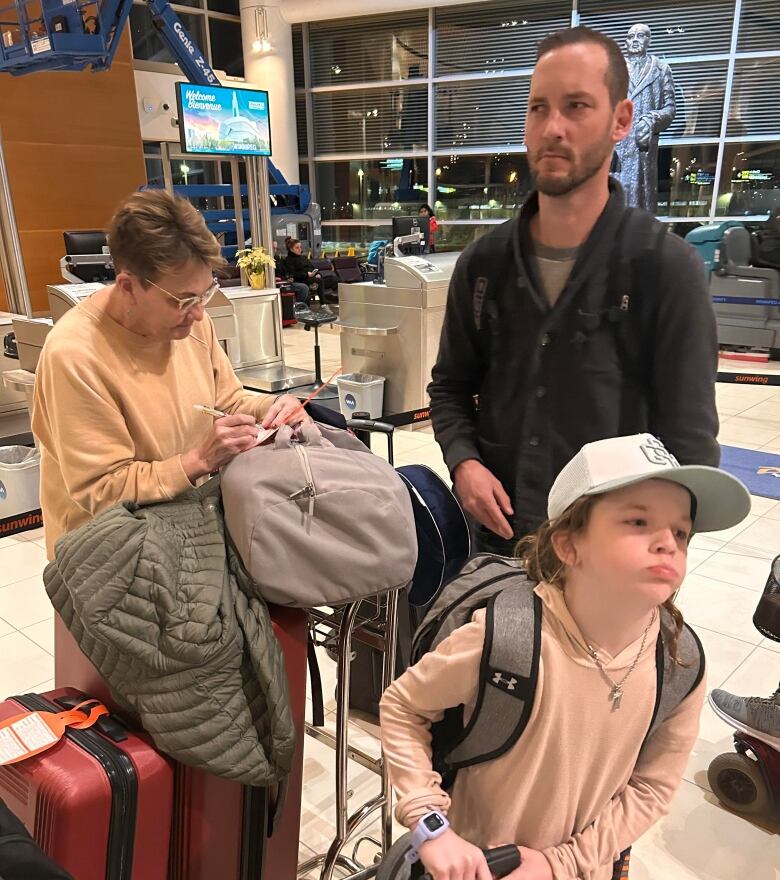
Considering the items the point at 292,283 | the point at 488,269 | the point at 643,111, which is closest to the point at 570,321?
the point at 488,269

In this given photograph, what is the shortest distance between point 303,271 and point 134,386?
34.7ft

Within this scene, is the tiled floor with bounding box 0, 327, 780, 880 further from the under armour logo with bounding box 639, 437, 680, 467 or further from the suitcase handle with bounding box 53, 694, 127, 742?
the under armour logo with bounding box 639, 437, 680, 467

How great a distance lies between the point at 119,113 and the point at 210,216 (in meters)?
2.15

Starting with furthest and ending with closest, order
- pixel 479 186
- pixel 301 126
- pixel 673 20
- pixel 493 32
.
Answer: pixel 301 126
pixel 479 186
pixel 493 32
pixel 673 20

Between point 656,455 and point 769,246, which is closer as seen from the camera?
point 656,455

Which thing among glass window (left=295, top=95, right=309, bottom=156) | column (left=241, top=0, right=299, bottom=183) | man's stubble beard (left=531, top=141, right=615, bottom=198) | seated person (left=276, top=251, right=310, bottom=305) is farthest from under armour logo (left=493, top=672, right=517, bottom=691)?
glass window (left=295, top=95, right=309, bottom=156)

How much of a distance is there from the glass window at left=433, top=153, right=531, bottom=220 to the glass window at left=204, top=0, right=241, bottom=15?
16.7 feet

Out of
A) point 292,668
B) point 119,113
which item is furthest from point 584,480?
point 119,113

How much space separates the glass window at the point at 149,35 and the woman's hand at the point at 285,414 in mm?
13305

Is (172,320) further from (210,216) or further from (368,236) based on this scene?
(368,236)

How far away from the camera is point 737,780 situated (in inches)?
87.8

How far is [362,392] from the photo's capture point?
5.98 m

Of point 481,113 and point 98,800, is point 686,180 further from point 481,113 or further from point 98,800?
point 98,800

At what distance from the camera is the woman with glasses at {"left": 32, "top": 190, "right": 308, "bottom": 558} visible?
1541 millimetres
